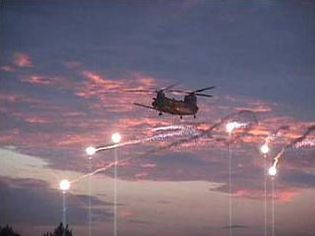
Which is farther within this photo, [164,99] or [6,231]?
[6,231]

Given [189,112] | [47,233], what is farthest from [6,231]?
[189,112]

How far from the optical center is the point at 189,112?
43531 millimetres

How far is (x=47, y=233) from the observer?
6931 centimetres

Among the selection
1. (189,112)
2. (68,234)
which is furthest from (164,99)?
(68,234)

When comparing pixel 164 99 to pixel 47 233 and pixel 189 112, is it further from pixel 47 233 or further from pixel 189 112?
pixel 47 233

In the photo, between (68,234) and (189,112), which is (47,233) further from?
(189,112)

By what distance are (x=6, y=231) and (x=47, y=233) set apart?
5.08 meters

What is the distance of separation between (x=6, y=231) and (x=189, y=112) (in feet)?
99.4

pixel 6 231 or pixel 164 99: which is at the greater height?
pixel 164 99

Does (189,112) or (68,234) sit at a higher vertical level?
(189,112)

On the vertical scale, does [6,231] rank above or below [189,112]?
below

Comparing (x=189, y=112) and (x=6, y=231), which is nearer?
(x=189, y=112)

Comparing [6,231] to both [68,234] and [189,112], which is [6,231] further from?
[189,112]

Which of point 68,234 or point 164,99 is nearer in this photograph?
point 164,99
